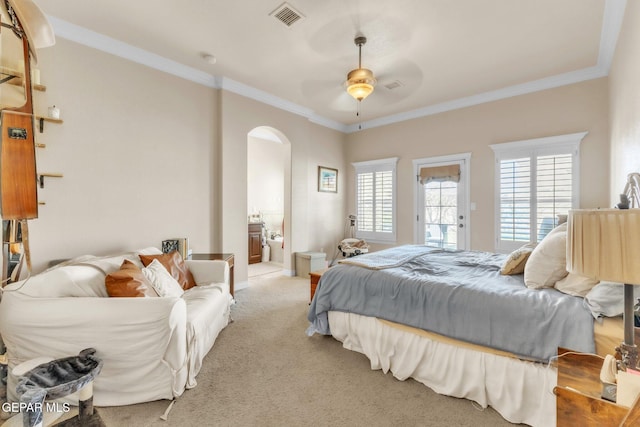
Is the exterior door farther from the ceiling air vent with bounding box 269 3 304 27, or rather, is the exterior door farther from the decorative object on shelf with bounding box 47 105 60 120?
the decorative object on shelf with bounding box 47 105 60 120

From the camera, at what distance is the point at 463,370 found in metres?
1.93

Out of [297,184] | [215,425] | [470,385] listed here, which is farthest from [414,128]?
[215,425]

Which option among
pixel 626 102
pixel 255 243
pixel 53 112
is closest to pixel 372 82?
pixel 626 102

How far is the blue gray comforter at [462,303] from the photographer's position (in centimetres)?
166

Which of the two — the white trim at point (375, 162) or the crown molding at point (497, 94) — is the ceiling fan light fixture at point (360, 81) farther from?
the white trim at point (375, 162)

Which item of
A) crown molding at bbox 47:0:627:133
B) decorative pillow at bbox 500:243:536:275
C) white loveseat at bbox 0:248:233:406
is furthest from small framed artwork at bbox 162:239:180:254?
decorative pillow at bbox 500:243:536:275

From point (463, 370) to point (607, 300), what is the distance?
90 centimetres

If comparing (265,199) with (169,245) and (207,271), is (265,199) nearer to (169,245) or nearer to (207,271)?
(169,245)

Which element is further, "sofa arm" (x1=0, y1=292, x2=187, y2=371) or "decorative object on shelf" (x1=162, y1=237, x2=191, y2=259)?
"decorative object on shelf" (x1=162, y1=237, x2=191, y2=259)

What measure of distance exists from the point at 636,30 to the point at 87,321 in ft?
13.7

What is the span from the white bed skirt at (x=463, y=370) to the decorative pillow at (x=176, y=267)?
1615 millimetres

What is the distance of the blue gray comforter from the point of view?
5.44 feet

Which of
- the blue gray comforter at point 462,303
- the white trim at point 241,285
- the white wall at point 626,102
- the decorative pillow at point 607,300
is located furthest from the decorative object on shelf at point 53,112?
the white wall at point 626,102

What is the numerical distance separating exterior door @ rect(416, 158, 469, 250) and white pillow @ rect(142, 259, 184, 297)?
4179 mm
